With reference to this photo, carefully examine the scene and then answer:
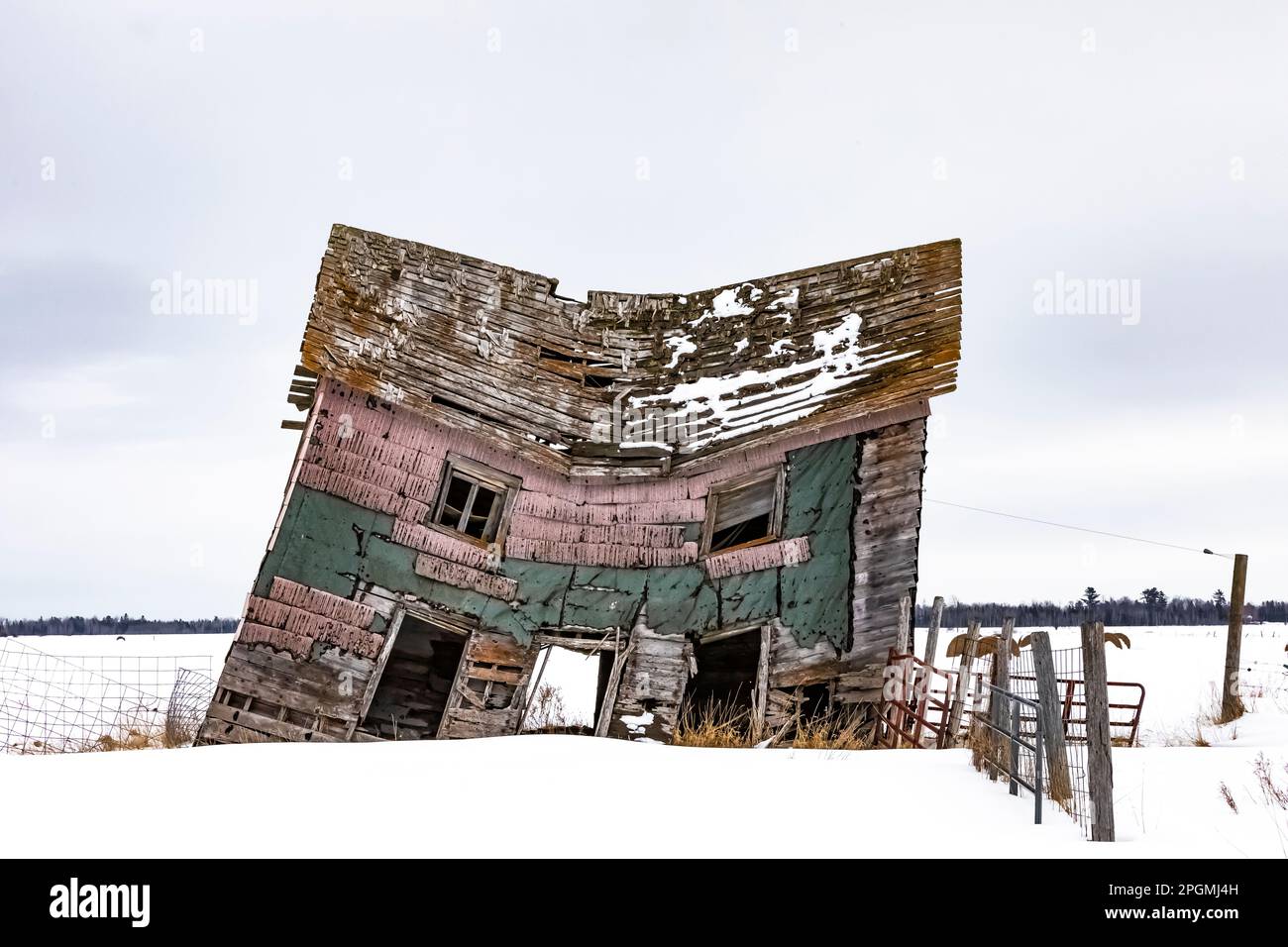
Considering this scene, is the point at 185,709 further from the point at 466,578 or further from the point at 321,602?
the point at 466,578

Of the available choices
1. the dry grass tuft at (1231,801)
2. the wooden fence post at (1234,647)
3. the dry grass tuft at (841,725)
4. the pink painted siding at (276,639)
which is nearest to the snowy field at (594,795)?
the dry grass tuft at (1231,801)

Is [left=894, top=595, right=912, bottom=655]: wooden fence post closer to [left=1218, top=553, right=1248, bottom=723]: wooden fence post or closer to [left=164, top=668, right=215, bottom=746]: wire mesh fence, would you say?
[left=1218, top=553, right=1248, bottom=723]: wooden fence post

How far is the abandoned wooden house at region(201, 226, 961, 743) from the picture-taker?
1413cm

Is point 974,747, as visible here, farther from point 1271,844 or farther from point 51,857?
point 51,857

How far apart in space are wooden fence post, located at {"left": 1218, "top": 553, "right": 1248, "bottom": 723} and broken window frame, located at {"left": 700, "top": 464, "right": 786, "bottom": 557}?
8001mm

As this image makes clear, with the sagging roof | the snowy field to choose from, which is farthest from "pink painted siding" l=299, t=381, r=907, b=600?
the snowy field

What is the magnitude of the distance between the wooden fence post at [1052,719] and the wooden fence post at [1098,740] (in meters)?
0.56

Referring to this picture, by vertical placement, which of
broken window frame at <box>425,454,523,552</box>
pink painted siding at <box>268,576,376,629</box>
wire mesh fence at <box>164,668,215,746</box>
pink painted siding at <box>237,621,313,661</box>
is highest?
broken window frame at <box>425,454,523,552</box>

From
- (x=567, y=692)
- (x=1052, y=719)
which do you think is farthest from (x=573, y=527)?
(x=567, y=692)

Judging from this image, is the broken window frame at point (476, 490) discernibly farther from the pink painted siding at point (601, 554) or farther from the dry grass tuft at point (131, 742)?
the dry grass tuft at point (131, 742)

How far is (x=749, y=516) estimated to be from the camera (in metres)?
15.2

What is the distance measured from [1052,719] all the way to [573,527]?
8.65m
